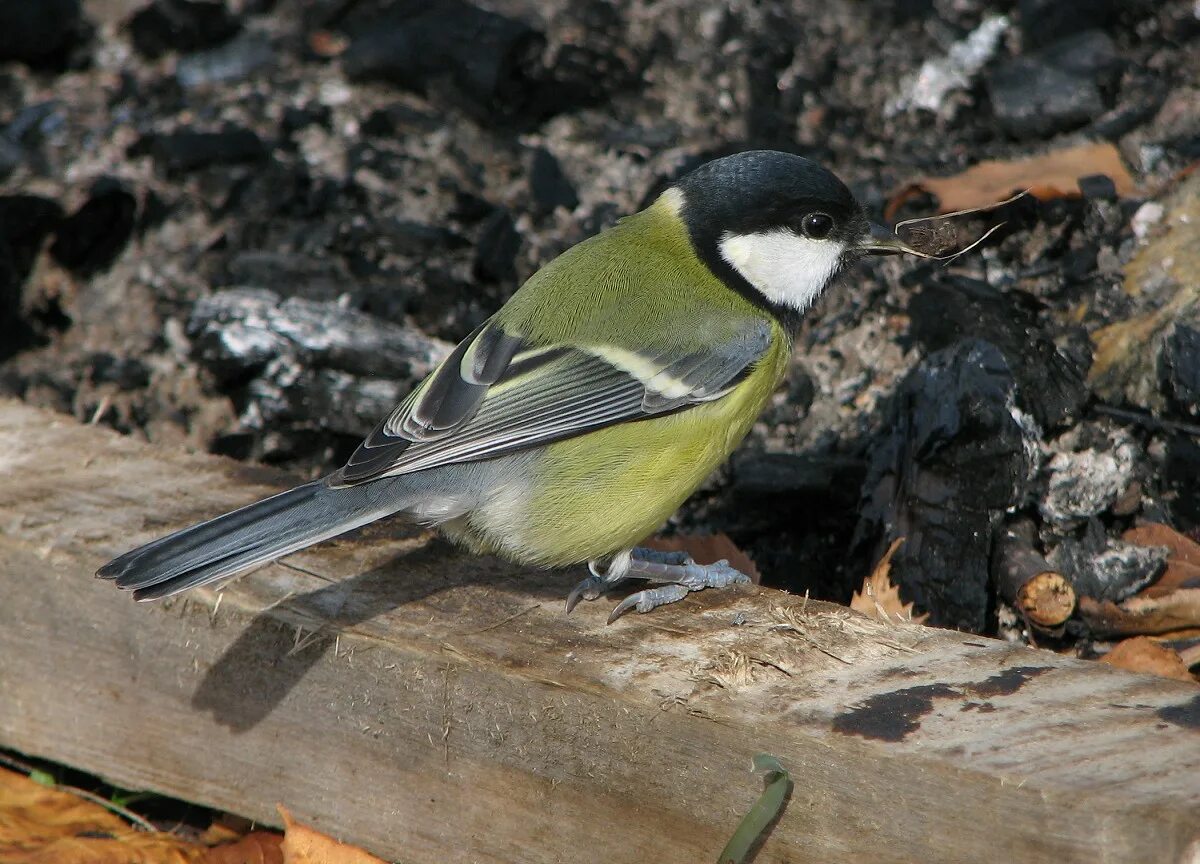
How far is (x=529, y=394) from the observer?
264cm

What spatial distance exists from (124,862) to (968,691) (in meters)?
1.65

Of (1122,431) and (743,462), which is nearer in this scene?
(1122,431)

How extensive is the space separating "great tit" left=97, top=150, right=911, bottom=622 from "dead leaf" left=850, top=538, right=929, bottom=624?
39 cm

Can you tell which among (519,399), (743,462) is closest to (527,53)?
(743,462)

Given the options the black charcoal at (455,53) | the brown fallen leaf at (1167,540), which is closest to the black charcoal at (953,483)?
the brown fallen leaf at (1167,540)

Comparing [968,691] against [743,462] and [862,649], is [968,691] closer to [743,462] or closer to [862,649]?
[862,649]

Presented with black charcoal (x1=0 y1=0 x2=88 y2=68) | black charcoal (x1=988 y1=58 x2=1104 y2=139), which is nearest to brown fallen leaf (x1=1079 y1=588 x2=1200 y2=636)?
black charcoal (x1=988 y1=58 x2=1104 y2=139)

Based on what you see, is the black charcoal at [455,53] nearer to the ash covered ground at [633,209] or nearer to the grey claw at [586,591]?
the ash covered ground at [633,209]

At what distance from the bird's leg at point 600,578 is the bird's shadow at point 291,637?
5 centimetres

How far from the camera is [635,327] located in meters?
2.81

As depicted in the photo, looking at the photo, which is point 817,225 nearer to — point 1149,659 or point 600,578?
point 600,578

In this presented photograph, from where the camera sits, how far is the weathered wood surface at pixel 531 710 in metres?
1.79

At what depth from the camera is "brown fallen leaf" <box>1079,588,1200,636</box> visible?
2.75m

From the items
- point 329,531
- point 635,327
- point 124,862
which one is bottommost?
point 124,862
